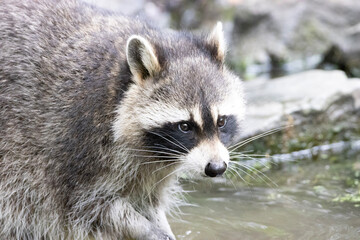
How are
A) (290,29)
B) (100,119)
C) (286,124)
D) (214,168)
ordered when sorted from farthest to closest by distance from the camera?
(290,29) < (286,124) < (100,119) < (214,168)

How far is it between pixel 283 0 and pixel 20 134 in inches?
326

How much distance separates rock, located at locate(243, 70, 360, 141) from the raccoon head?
2.49m

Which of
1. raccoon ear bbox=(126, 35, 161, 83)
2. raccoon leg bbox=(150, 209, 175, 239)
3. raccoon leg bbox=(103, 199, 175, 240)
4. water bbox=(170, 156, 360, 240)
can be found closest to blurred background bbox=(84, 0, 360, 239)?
water bbox=(170, 156, 360, 240)

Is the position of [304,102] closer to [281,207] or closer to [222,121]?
[281,207]

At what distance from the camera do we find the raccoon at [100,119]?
184 inches

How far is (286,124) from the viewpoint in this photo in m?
7.61

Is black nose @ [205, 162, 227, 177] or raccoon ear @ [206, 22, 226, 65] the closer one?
black nose @ [205, 162, 227, 177]

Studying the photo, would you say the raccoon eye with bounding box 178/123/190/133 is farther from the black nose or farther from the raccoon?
the black nose

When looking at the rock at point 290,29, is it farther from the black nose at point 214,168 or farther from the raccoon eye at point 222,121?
the black nose at point 214,168

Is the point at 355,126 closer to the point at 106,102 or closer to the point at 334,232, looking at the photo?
the point at 334,232

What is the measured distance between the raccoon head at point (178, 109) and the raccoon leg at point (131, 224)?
453 millimetres

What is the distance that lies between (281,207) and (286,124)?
1696 mm

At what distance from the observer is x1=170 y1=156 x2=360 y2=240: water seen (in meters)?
5.51

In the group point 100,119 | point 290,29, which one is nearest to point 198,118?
point 100,119
